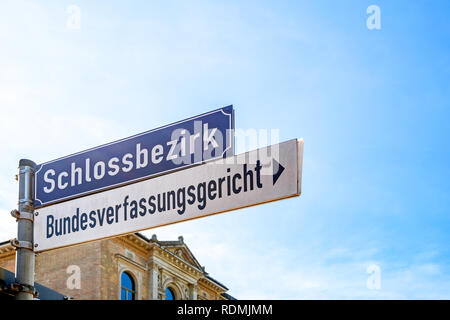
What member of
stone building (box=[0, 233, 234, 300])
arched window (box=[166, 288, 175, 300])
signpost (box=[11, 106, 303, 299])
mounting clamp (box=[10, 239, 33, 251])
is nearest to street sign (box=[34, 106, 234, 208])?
signpost (box=[11, 106, 303, 299])

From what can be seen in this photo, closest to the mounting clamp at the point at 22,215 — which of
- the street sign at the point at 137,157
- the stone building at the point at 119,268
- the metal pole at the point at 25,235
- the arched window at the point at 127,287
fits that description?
the metal pole at the point at 25,235

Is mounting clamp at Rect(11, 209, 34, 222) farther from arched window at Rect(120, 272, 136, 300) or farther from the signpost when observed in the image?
arched window at Rect(120, 272, 136, 300)

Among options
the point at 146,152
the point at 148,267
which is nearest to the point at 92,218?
the point at 146,152

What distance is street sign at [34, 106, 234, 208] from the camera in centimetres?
455

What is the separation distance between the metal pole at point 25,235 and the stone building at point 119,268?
23.4 meters

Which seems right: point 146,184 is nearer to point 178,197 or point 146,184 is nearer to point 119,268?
point 178,197

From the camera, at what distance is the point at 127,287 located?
105 feet

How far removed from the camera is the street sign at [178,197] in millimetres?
4152

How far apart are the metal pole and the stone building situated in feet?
76.7

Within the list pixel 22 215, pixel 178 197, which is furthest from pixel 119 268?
pixel 178 197

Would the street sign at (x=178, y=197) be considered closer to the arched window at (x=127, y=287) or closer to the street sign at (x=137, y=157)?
the street sign at (x=137, y=157)

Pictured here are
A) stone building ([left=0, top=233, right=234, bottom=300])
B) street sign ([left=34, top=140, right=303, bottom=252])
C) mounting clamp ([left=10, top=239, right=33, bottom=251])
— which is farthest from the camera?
stone building ([left=0, top=233, right=234, bottom=300])
